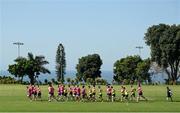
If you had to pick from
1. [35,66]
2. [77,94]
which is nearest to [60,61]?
[35,66]

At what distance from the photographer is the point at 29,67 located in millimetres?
102250

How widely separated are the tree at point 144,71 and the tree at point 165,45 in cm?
753

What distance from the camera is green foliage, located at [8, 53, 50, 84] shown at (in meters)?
102

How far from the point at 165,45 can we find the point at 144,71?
12256 millimetres

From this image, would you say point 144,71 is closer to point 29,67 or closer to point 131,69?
point 131,69

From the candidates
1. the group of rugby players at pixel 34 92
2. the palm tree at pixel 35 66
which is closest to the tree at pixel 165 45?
the palm tree at pixel 35 66

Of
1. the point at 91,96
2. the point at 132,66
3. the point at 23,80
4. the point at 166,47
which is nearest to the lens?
the point at 91,96

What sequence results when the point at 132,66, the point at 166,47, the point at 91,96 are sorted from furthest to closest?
the point at 132,66
the point at 166,47
the point at 91,96

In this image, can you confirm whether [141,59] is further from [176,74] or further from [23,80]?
[23,80]

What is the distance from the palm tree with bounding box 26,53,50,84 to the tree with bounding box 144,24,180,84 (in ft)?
77.5

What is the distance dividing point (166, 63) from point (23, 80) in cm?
2999

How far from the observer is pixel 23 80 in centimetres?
10212

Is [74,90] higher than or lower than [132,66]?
lower

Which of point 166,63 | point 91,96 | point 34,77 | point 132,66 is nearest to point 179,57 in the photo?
point 166,63
